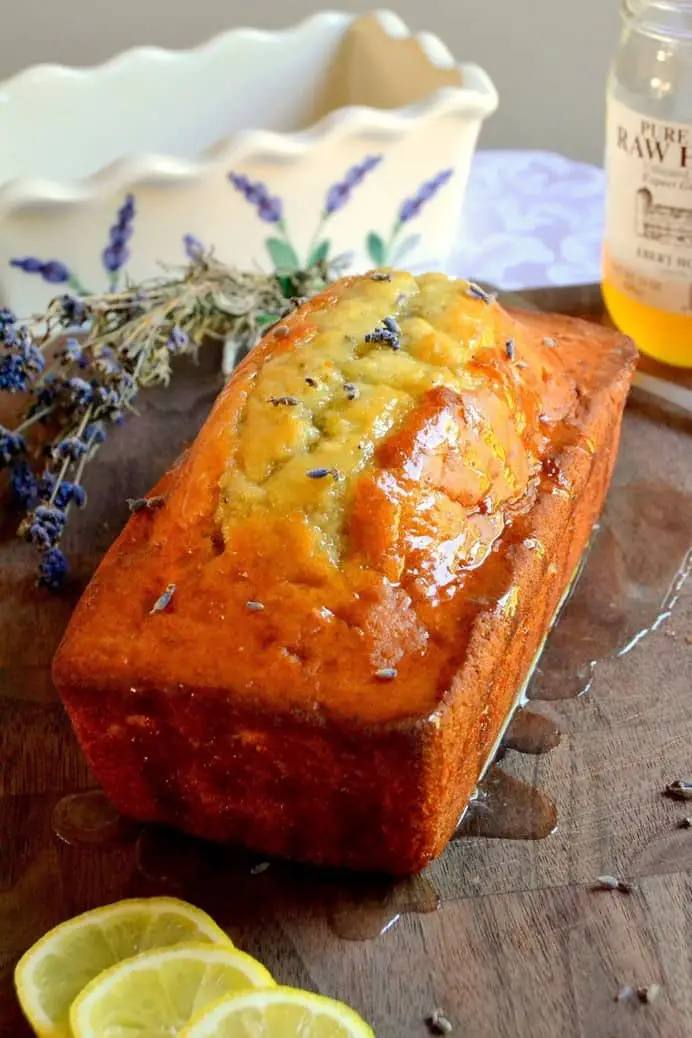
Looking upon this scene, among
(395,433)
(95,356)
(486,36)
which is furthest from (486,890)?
(486,36)

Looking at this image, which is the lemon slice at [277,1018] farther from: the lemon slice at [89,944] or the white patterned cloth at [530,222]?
the white patterned cloth at [530,222]

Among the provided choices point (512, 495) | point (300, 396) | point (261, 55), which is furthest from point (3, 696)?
point (261, 55)

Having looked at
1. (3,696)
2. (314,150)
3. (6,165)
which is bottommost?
(3,696)

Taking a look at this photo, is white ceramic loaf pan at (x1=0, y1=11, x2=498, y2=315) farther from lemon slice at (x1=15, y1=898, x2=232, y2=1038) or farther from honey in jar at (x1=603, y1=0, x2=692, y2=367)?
lemon slice at (x1=15, y1=898, x2=232, y2=1038)

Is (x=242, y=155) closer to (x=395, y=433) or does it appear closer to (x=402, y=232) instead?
(x=402, y=232)

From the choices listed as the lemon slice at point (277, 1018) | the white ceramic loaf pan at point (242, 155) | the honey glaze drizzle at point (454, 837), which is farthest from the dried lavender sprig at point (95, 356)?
the lemon slice at point (277, 1018)

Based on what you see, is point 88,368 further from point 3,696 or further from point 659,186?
point 659,186

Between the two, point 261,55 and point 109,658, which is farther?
point 261,55
